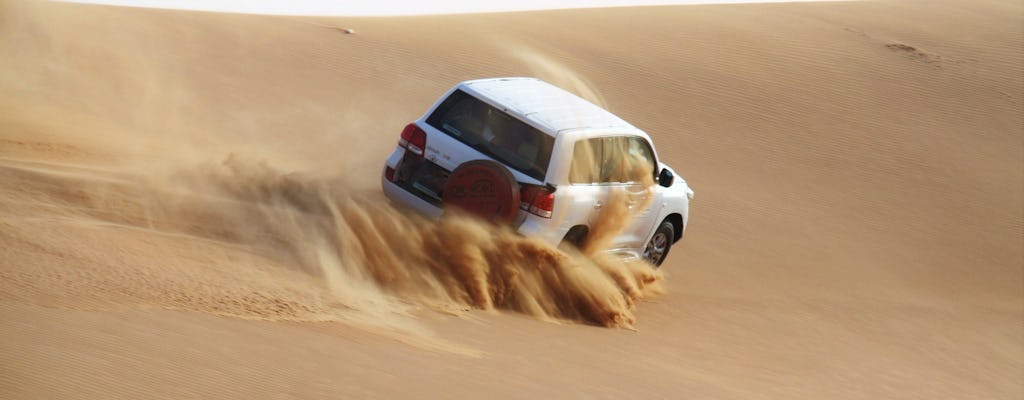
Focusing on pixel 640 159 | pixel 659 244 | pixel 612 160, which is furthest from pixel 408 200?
pixel 659 244

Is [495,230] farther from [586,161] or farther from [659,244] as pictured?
[659,244]

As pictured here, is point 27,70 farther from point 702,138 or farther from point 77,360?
point 77,360

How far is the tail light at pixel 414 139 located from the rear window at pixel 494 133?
0.41 ft

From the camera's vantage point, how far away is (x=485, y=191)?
→ 30.5ft

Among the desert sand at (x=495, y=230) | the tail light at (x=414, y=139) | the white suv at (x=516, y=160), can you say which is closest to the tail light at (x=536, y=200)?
the white suv at (x=516, y=160)

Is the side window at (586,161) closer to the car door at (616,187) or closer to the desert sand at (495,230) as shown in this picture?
the car door at (616,187)

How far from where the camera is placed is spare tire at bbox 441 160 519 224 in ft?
30.4

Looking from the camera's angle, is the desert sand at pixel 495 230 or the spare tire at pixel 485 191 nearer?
the desert sand at pixel 495 230

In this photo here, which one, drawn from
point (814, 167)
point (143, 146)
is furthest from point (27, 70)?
point (814, 167)

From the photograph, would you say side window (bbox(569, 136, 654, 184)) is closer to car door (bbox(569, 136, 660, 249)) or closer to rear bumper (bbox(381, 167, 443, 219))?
car door (bbox(569, 136, 660, 249))

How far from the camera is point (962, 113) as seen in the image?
21016 millimetres

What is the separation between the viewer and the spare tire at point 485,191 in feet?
30.4

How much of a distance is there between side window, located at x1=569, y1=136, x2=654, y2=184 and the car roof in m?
0.13

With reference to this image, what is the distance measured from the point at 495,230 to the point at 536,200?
1.28 feet
